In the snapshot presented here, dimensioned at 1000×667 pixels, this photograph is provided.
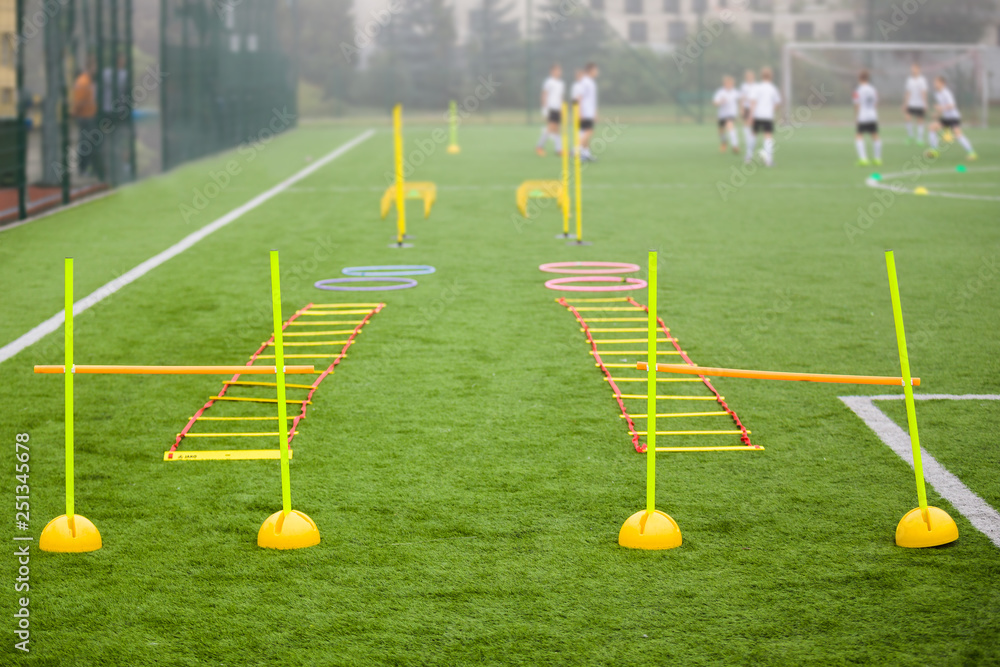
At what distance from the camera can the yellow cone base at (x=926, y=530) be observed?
4.40 m

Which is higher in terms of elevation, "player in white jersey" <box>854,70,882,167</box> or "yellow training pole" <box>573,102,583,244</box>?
"player in white jersey" <box>854,70,882,167</box>

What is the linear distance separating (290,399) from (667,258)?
20.1 ft

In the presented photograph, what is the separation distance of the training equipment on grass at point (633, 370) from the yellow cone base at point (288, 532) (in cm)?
136

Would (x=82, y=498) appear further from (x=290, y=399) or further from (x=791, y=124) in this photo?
(x=791, y=124)

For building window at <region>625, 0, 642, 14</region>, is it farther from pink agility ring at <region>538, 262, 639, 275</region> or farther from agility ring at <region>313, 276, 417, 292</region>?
agility ring at <region>313, 276, 417, 292</region>

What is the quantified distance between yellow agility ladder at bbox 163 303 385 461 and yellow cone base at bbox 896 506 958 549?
278 cm

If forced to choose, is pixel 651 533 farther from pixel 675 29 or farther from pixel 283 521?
pixel 675 29

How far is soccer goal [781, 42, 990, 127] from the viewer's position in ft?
146

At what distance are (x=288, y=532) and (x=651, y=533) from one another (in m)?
1.38

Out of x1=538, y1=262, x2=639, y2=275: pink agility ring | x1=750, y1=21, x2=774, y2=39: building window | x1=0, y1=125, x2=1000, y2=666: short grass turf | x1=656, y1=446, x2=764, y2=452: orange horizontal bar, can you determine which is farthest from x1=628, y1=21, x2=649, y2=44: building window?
x1=656, y1=446, x2=764, y2=452: orange horizontal bar

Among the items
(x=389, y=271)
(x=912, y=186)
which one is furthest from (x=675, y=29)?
(x=389, y=271)

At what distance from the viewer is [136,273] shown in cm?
1114

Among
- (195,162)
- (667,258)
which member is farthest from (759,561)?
(195,162)

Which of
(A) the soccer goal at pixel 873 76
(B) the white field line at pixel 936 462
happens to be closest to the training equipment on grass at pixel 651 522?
(B) the white field line at pixel 936 462
